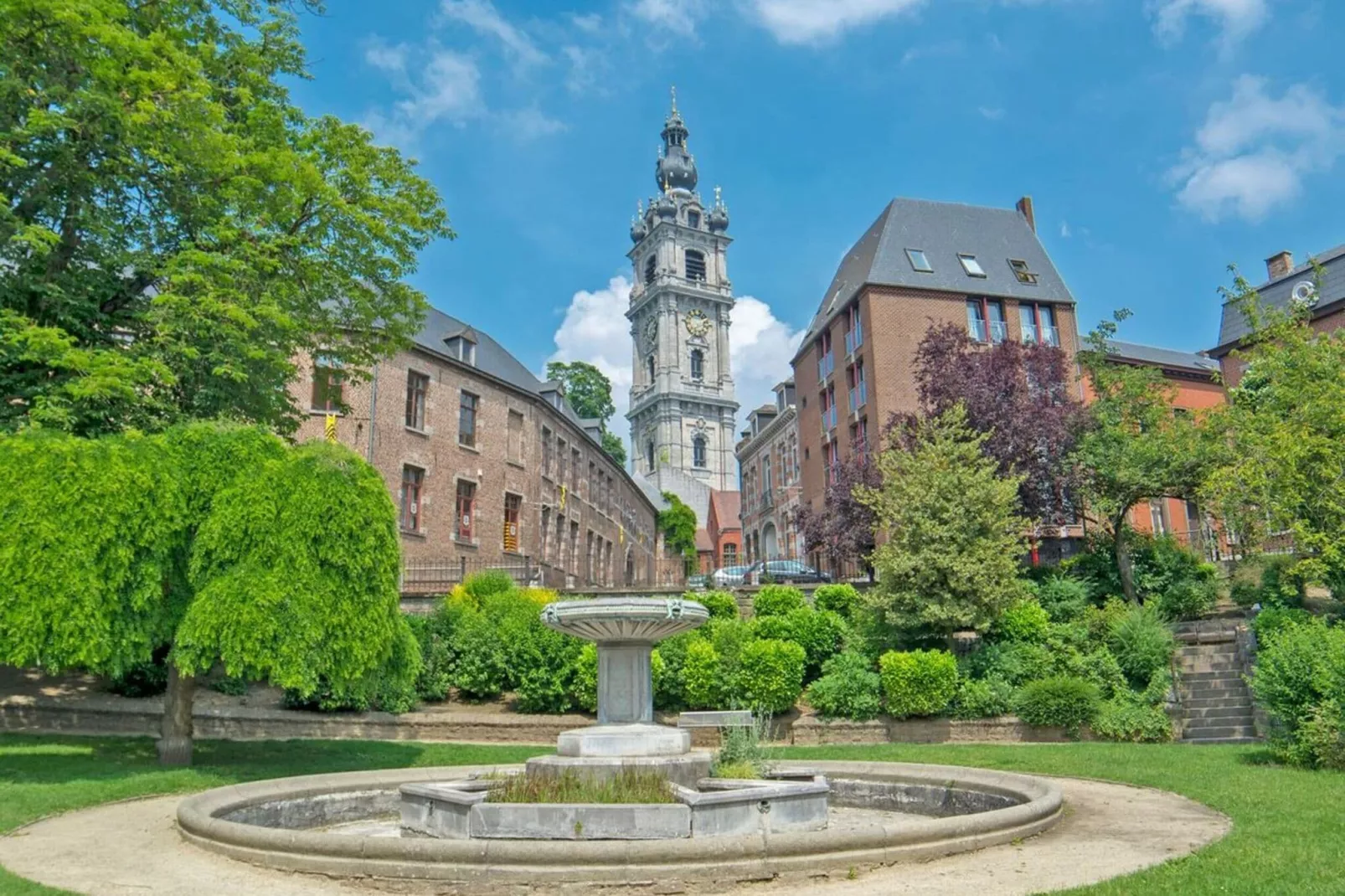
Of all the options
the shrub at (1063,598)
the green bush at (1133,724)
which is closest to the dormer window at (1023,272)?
the shrub at (1063,598)

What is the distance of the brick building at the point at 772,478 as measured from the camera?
162 ft

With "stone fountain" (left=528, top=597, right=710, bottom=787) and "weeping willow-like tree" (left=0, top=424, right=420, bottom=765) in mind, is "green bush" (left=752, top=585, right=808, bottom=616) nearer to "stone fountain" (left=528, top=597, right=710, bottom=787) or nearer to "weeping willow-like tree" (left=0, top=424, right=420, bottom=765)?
"weeping willow-like tree" (left=0, top=424, right=420, bottom=765)

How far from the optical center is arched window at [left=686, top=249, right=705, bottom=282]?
338 feet

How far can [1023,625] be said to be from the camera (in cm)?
2075

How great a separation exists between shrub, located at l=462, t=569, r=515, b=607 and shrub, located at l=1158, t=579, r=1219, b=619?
1713 cm

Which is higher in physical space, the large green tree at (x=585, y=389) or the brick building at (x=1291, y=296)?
the large green tree at (x=585, y=389)

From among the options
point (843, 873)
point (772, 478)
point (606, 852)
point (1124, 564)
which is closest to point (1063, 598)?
point (1124, 564)

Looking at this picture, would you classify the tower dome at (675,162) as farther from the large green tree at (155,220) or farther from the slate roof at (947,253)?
the large green tree at (155,220)

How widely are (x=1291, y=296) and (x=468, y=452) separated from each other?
3174 cm

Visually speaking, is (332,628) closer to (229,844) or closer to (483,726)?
(229,844)

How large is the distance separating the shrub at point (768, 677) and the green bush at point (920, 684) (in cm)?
193

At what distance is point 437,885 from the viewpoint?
654 centimetres

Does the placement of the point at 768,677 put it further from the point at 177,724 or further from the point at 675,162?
the point at 675,162

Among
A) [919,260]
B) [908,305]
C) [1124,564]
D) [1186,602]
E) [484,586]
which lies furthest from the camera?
[919,260]
